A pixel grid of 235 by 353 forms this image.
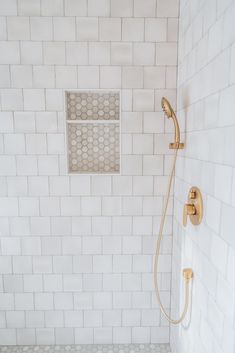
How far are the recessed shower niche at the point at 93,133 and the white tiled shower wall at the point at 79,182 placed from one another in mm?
91

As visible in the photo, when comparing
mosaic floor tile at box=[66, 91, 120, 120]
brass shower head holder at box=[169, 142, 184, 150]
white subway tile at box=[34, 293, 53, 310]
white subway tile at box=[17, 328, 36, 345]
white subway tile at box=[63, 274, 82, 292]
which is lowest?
white subway tile at box=[17, 328, 36, 345]

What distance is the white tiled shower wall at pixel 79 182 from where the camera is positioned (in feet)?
4.79

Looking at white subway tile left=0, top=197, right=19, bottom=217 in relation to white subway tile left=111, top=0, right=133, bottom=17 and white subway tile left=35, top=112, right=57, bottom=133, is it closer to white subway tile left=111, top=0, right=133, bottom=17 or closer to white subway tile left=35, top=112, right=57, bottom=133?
white subway tile left=35, top=112, right=57, bottom=133

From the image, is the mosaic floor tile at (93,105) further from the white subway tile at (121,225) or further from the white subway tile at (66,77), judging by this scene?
the white subway tile at (121,225)

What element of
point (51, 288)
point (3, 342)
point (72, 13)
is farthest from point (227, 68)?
point (3, 342)

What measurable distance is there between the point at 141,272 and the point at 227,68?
4.42 ft

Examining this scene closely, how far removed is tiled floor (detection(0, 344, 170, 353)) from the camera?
1691 millimetres

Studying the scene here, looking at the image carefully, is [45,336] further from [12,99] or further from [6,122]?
[12,99]

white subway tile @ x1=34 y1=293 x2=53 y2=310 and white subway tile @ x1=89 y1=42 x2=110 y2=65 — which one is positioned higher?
white subway tile @ x1=89 y1=42 x2=110 y2=65

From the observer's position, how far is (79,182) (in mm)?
1589

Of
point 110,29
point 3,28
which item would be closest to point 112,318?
point 110,29

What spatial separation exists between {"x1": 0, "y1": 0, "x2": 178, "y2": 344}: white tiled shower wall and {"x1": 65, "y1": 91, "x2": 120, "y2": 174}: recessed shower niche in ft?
0.30

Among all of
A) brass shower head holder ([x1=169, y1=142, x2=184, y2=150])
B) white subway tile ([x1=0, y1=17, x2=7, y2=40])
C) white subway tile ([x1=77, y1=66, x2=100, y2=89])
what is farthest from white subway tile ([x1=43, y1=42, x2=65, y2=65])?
brass shower head holder ([x1=169, y1=142, x2=184, y2=150])

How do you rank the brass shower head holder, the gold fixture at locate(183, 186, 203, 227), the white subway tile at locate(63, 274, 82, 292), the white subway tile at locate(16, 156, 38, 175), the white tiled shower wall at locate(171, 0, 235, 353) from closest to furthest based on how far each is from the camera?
the white tiled shower wall at locate(171, 0, 235, 353)
the gold fixture at locate(183, 186, 203, 227)
the brass shower head holder
the white subway tile at locate(16, 156, 38, 175)
the white subway tile at locate(63, 274, 82, 292)
